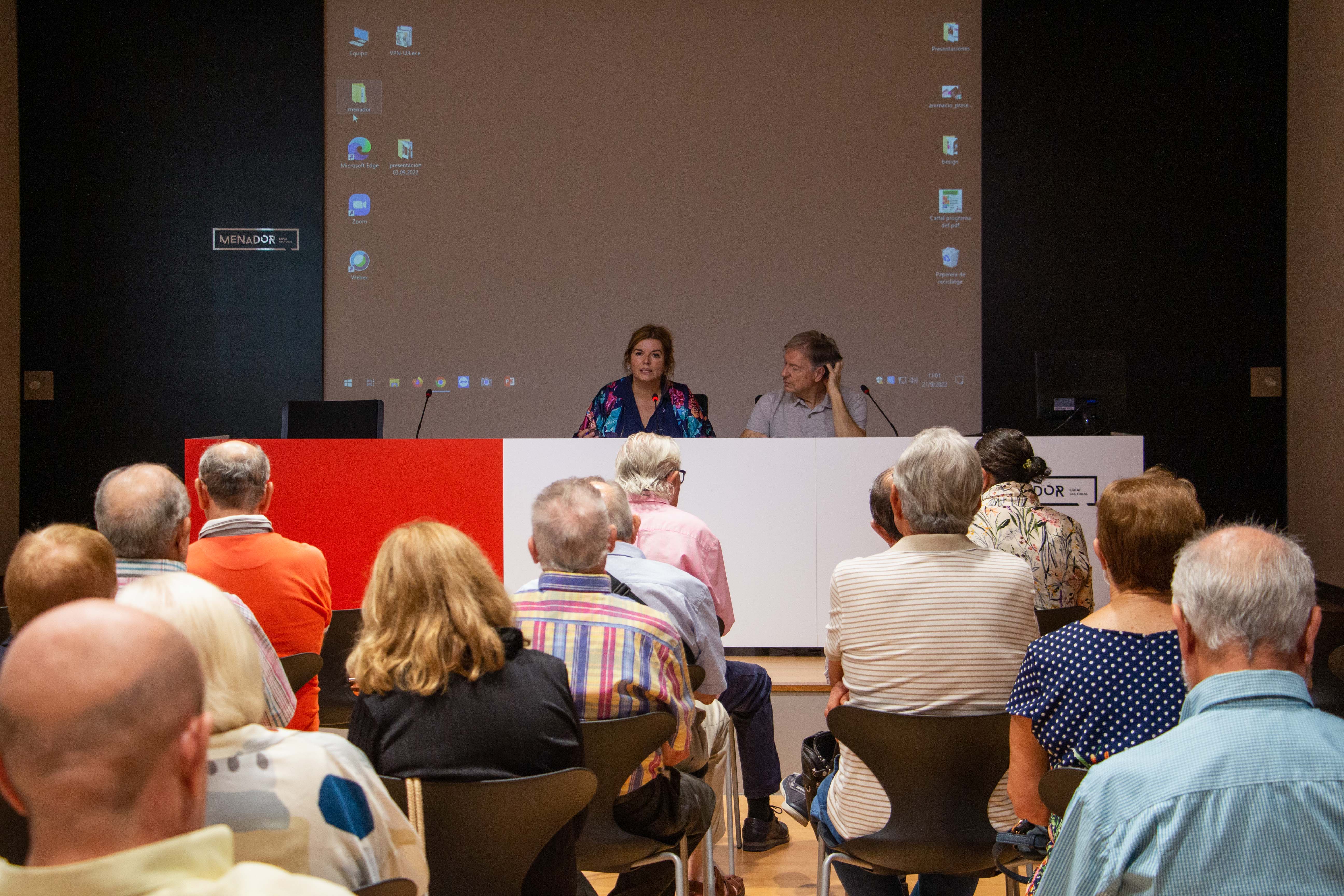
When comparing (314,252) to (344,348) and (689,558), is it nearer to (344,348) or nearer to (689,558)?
(344,348)

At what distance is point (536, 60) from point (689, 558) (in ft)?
14.4

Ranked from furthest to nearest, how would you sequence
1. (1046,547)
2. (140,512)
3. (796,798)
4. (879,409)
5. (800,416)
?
(879,409) → (800,416) → (1046,547) → (796,798) → (140,512)

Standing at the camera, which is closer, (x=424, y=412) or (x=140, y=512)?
(x=140, y=512)

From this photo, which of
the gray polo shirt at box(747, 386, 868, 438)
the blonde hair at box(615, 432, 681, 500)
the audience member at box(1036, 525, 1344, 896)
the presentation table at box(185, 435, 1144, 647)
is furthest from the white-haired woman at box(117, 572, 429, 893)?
the gray polo shirt at box(747, 386, 868, 438)

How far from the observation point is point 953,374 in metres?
6.28

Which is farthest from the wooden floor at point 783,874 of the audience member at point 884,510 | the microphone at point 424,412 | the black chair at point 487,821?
the microphone at point 424,412

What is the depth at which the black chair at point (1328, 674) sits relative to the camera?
3.18 m

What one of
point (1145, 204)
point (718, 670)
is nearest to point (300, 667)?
point (718, 670)

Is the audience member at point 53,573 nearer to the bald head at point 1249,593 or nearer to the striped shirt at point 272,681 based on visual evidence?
the striped shirt at point 272,681

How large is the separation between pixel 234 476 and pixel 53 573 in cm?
96

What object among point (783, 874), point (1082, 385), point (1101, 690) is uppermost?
point (1082, 385)

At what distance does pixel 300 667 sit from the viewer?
2.29 metres

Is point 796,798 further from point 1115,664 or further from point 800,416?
point 800,416

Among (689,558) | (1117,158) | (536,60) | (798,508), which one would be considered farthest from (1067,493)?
(536,60)
